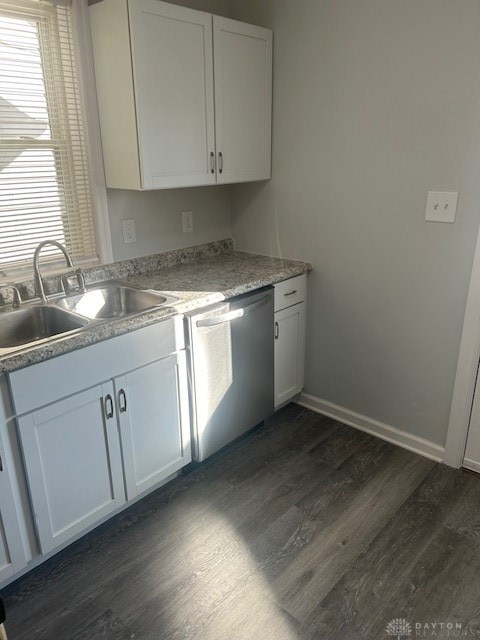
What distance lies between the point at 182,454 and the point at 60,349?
0.88m

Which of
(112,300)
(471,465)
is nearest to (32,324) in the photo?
(112,300)

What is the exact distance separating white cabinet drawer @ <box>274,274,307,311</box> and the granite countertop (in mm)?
48

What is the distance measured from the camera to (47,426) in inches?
68.8

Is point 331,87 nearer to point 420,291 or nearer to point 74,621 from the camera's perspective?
point 420,291

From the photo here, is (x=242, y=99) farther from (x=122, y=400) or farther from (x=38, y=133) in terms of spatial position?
(x=122, y=400)

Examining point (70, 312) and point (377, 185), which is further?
point (377, 185)

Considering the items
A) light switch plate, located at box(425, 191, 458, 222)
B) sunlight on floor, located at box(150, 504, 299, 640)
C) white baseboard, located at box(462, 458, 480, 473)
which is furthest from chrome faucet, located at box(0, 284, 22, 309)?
white baseboard, located at box(462, 458, 480, 473)

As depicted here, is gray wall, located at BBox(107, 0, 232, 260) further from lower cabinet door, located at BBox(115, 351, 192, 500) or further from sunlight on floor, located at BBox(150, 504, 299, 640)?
sunlight on floor, located at BBox(150, 504, 299, 640)

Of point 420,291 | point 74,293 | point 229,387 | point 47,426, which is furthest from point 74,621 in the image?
point 420,291

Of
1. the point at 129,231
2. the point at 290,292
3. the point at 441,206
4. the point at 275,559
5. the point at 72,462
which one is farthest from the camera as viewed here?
the point at 290,292

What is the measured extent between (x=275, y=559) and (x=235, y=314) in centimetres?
103

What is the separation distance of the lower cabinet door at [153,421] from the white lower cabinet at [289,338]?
0.67 metres

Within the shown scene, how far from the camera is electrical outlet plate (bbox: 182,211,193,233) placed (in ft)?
9.27

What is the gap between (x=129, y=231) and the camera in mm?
2566
